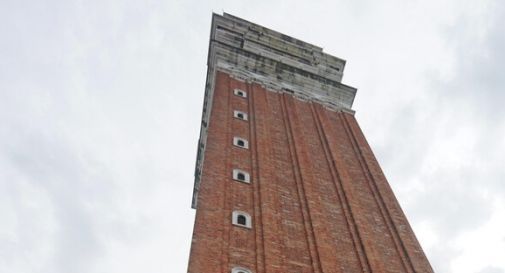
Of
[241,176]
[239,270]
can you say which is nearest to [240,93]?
[241,176]

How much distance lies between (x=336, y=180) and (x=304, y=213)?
10.0ft

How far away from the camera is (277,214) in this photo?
13.4m

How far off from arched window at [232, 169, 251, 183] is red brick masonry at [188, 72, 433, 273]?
0.16m

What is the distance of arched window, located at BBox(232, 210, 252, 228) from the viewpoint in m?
12.5

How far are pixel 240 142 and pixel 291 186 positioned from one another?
266cm

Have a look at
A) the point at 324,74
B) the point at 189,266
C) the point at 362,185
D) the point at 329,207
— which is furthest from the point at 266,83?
the point at 189,266

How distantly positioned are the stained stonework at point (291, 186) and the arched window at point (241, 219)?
131mm

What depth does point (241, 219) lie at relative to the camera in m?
12.8

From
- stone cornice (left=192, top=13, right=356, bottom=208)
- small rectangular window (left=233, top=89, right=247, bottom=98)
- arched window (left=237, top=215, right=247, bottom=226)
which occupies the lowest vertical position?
arched window (left=237, top=215, right=247, bottom=226)

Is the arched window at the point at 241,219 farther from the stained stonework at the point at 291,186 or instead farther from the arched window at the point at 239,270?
the arched window at the point at 239,270

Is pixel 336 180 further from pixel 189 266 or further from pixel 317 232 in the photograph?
pixel 189 266

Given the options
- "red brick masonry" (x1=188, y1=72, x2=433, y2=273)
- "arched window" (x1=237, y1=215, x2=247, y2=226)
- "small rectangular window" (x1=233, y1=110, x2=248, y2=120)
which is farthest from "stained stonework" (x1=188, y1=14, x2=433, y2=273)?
"arched window" (x1=237, y1=215, x2=247, y2=226)

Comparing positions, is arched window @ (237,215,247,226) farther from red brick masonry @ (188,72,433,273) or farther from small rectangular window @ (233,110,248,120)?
small rectangular window @ (233,110,248,120)

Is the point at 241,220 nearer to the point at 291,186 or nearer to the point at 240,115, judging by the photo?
the point at 291,186
